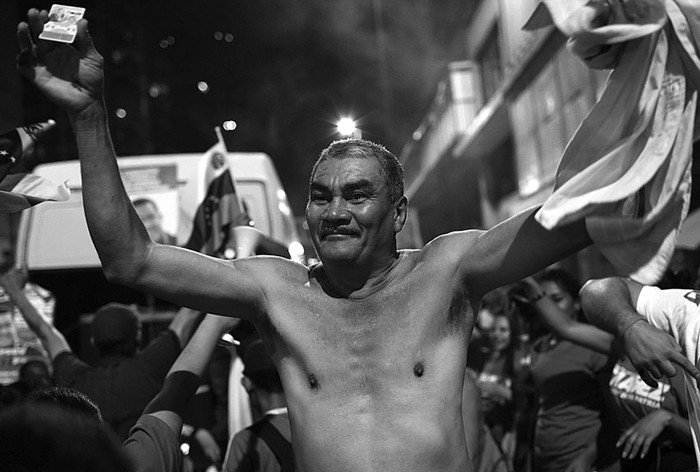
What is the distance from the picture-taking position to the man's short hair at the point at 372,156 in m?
2.87

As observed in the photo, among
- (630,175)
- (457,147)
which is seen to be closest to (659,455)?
(630,175)

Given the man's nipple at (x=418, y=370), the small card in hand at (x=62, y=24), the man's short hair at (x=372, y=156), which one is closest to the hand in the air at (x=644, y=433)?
the man's nipple at (x=418, y=370)

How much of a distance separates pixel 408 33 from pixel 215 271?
97.4 ft

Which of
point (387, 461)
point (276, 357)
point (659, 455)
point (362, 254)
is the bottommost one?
point (659, 455)

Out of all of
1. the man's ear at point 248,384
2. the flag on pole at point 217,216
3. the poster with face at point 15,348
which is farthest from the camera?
the poster with face at point 15,348

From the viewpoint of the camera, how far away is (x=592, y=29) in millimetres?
2150

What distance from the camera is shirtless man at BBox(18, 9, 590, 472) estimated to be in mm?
2410

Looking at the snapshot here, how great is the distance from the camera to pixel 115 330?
13.7 feet

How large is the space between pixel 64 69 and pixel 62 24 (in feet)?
0.38

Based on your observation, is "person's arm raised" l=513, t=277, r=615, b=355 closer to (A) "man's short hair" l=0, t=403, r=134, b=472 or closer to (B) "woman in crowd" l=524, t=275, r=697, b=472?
(B) "woman in crowd" l=524, t=275, r=697, b=472

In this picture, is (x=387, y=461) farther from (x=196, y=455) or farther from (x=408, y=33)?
(x=408, y=33)

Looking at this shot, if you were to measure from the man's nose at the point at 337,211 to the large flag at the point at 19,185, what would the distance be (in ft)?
2.74

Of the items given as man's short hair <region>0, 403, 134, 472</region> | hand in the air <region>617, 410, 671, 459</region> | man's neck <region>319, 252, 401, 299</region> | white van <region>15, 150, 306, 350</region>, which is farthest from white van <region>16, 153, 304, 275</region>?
man's short hair <region>0, 403, 134, 472</region>

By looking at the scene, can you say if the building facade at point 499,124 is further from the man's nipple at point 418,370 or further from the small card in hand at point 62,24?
the small card in hand at point 62,24
